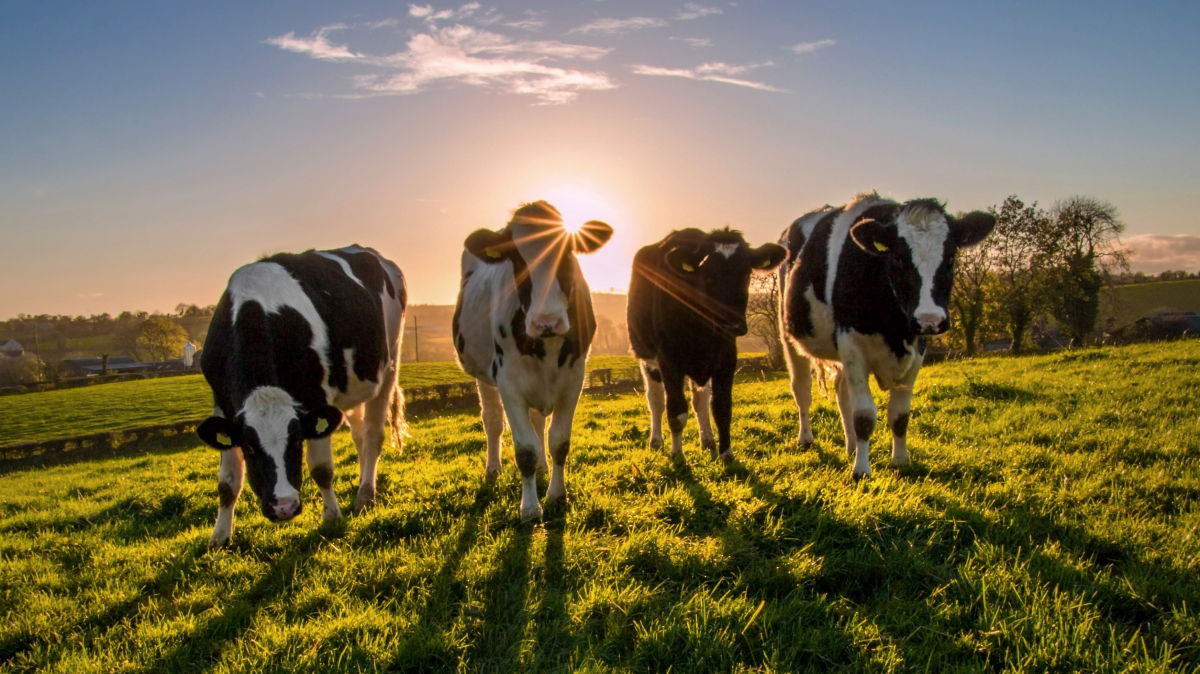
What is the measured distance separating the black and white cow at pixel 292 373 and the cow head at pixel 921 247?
16.1ft

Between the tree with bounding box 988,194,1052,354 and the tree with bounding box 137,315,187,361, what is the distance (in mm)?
97650

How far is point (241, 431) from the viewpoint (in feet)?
16.3

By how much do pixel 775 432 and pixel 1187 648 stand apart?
18.5ft

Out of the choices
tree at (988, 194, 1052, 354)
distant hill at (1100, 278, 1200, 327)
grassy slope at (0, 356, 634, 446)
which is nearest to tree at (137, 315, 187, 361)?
grassy slope at (0, 356, 634, 446)

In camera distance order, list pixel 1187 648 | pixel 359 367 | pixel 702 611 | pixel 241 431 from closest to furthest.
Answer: pixel 1187 648
pixel 702 611
pixel 241 431
pixel 359 367

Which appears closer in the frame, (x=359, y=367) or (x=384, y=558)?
(x=384, y=558)

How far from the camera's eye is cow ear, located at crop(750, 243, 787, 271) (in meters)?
7.10

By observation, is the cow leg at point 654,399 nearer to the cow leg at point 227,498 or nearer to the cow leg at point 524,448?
the cow leg at point 524,448

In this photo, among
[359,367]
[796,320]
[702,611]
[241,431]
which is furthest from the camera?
[796,320]

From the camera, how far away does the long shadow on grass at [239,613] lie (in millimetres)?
3788

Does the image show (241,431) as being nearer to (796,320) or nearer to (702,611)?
(702,611)

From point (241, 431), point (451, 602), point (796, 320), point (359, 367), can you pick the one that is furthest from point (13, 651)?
point (796, 320)

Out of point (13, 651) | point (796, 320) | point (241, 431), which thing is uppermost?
point (796, 320)

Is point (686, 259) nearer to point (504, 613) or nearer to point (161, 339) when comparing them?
point (504, 613)
